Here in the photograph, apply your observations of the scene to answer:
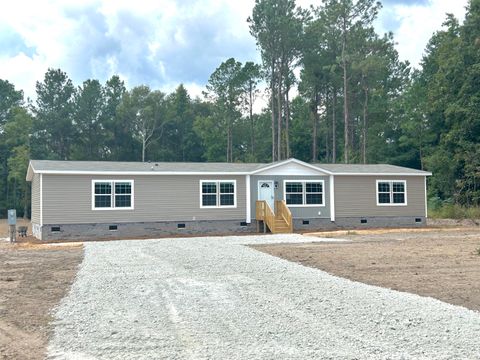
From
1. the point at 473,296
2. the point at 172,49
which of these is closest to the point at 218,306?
the point at 473,296

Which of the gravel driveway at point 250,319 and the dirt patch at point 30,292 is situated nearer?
the gravel driveway at point 250,319

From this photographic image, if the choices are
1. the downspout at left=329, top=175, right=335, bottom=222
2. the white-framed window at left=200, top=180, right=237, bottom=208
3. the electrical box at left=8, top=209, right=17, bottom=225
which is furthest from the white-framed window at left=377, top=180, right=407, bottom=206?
the electrical box at left=8, top=209, right=17, bottom=225

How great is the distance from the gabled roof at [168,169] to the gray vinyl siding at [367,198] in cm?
39

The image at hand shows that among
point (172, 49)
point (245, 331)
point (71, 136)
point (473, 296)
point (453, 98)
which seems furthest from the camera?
point (71, 136)

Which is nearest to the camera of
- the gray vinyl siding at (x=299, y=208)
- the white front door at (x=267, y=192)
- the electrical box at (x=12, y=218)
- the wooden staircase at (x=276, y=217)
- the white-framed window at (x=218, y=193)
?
the electrical box at (x=12, y=218)

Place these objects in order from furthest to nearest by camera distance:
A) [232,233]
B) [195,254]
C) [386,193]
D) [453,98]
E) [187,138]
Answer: [187,138]
[453,98]
[386,193]
[232,233]
[195,254]

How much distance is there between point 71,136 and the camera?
168 feet

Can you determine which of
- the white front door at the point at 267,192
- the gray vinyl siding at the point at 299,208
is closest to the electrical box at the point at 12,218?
the gray vinyl siding at the point at 299,208

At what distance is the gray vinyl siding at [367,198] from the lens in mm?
23500

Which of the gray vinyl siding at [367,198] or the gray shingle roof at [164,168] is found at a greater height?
the gray shingle roof at [164,168]

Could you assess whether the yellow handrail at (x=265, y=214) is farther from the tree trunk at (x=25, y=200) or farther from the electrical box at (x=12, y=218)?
the tree trunk at (x=25, y=200)

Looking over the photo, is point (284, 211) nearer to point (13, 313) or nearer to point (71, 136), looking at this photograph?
point (13, 313)

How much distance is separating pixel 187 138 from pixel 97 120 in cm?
980

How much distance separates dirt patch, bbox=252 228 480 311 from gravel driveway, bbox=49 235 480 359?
63cm
